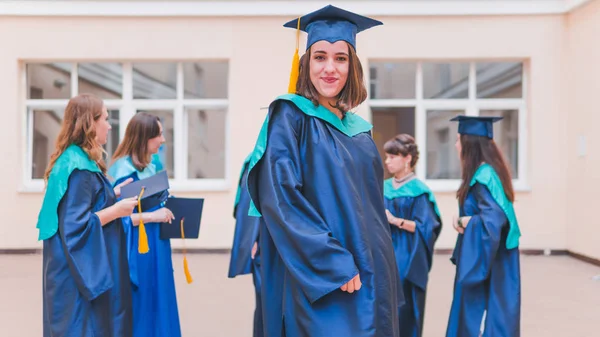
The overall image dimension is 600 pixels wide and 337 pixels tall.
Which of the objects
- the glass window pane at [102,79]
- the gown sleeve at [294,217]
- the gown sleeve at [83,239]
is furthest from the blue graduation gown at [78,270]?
the glass window pane at [102,79]

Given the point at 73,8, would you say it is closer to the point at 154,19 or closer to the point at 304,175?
the point at 154,19

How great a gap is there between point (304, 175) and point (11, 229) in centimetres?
982

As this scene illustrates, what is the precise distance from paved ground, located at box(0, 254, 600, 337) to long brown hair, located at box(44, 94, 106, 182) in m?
2.60

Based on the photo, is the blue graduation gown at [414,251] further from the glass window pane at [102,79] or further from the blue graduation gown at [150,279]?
the glass window pane at [102,79]

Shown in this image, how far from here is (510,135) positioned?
11531mm

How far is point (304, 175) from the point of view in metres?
2.53

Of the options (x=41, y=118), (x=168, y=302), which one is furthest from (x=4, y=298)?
(x=41, y=118)

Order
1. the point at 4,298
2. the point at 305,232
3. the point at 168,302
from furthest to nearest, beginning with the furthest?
the point at 4,298 < the point at 168,302 < the point at 305,232

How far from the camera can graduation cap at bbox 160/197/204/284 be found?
4586 millimetres

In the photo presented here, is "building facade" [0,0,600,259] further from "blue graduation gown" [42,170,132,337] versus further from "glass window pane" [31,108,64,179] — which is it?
"blue graduation gown" [42,170,132,337]

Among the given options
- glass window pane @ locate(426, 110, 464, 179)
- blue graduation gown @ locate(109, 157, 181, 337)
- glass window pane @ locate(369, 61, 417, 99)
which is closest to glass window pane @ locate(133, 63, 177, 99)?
glass window pane @ locate(369, 61, 417, 99)

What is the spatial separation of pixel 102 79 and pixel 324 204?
9678 millimetres

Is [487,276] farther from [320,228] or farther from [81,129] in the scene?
[81,129]

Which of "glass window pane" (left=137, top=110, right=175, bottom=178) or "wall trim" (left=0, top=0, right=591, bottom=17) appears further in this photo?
"glass window pane" (left=137, top=110, right=175, bottom=178)
